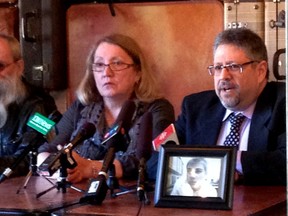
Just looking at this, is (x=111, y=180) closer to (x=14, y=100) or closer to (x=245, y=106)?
(x=245, y=106)

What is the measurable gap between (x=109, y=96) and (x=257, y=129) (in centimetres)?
84

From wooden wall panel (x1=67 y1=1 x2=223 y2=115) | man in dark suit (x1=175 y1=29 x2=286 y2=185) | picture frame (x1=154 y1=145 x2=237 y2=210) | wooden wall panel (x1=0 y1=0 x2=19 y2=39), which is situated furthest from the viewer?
wooden wall panel (x1=0 y1=0 x2=19 y2=39)

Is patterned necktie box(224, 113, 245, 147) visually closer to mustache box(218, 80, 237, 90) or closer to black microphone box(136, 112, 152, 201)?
mustache box(218, 80, 237, 90)

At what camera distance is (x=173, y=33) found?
160 inches

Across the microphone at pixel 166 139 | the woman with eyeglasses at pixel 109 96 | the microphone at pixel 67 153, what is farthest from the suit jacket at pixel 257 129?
the microphone at pixel 67 153

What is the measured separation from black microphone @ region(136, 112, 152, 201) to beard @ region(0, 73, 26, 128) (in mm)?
1528

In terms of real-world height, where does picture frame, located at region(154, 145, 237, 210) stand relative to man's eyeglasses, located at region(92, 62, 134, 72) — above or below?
below

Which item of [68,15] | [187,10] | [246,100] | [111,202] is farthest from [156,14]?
[111,202]

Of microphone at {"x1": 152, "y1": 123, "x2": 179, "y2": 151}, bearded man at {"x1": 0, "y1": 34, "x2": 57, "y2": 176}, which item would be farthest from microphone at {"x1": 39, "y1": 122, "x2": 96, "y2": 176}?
bearded man at {"x1": 0, "y1": 34, "x2": 57, "y2": 176}

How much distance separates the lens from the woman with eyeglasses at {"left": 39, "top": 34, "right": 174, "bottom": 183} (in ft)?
11.3

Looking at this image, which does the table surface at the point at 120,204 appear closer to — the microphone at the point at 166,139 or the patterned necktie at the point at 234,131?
the microphone at the point at 166,139

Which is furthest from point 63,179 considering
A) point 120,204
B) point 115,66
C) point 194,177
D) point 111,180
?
point 115,66

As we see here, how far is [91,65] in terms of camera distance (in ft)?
12.0

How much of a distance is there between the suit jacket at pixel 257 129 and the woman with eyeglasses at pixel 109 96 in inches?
9.3
